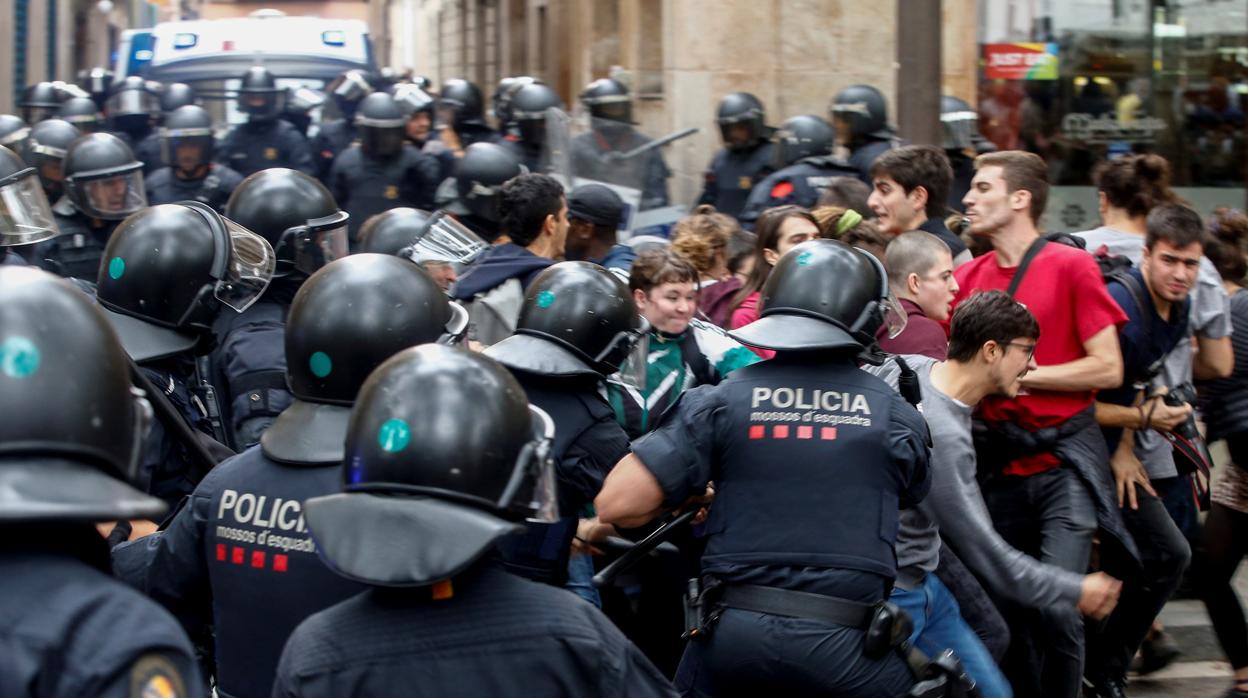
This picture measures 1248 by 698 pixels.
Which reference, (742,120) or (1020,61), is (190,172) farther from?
(1020,61)

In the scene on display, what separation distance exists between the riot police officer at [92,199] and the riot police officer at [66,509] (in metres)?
5.36

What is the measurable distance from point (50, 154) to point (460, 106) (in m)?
4.40

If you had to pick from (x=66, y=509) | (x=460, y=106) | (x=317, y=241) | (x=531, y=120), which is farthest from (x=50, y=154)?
(x=66, y=509)

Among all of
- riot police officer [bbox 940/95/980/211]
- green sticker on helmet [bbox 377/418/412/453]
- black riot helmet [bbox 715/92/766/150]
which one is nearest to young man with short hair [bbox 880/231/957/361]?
green sticker on helmet [bbox 377/418/412/453]

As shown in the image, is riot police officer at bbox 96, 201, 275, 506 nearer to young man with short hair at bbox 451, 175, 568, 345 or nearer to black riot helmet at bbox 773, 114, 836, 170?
young man with short hair at bbox 451, 175, 568, 345

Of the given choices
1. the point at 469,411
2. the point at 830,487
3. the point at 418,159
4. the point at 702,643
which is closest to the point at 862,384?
the point at 830,487

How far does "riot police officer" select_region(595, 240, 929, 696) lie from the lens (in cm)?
344

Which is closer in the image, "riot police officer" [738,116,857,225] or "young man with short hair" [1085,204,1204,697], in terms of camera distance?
"young man with short hair" [1085,204,1204,697]

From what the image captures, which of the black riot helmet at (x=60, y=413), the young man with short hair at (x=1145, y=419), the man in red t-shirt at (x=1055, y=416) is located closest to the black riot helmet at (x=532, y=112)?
the young man with short hair at (x=1145, y=419)

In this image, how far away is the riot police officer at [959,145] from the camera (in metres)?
8.70

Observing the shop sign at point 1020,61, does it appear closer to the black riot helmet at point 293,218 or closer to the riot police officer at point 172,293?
the black riot helmet at point 293,218

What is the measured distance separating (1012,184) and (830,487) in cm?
198

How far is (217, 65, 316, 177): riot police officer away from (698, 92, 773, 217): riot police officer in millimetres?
3491

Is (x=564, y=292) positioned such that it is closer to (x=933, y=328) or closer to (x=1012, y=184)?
(x=933, y=328)
